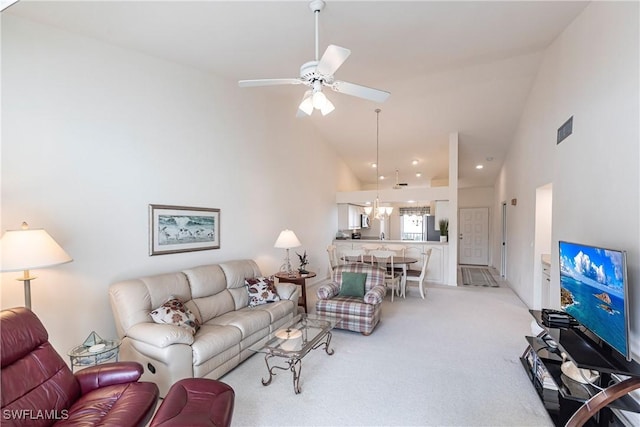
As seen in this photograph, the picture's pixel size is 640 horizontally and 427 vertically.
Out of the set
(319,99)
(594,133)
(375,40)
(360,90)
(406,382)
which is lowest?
(406,382)

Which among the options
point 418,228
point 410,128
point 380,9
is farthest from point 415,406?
point 418,228

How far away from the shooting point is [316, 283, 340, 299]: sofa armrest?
4039 mm

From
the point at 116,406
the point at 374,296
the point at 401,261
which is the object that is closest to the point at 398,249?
the point at 401,261

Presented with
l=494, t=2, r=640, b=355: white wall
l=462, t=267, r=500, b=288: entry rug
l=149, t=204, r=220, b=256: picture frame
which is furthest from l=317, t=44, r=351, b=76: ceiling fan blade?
l=462, t=267, r=500, b=288: entry rug

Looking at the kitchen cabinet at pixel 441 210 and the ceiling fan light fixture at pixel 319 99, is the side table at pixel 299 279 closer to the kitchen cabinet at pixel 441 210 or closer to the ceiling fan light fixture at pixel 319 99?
the ceiling fan light fixture at pixel 319 99

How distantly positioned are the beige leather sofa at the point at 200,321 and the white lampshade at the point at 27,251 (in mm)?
703

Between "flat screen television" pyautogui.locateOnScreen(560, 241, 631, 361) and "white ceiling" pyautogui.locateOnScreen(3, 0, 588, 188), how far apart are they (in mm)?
2403

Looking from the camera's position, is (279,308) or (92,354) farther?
(279,308)

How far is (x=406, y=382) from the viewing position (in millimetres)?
2627

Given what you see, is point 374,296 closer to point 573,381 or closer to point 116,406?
point 573,381

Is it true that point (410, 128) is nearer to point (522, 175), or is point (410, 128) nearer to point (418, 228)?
point (522, 175)

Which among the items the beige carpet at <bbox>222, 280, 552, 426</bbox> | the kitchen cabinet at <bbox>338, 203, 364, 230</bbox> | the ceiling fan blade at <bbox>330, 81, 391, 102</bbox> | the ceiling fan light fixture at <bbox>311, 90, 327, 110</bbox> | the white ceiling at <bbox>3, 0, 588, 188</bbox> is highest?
the white ceiling at <bbox>3, 0, 588, 188</bbox>

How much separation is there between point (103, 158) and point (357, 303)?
3210 millimetres

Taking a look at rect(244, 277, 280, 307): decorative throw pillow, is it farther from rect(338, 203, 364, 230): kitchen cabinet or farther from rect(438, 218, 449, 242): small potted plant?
rect(438, 218, 449, 242): small potted plant
